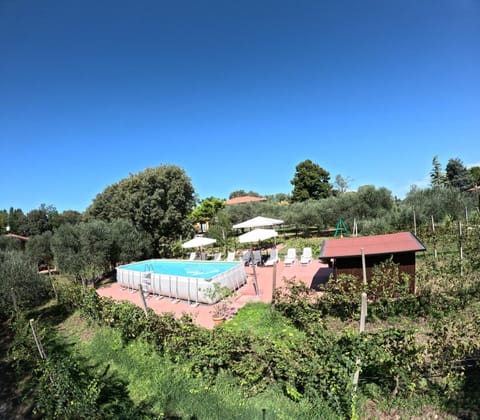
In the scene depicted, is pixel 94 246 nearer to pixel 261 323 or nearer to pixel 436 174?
pixel 261 323

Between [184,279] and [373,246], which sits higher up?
[373,246]

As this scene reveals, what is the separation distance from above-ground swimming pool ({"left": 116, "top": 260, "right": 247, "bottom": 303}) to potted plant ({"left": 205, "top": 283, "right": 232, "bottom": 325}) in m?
0.22

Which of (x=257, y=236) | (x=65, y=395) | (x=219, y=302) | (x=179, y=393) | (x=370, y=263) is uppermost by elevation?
(x=257, y=236)

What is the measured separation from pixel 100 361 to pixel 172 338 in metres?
2.58

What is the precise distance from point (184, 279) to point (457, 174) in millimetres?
56767

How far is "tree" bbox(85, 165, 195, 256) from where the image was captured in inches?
786

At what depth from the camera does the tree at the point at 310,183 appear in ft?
145

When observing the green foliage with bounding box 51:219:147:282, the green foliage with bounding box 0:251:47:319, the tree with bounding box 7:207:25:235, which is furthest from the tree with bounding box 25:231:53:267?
the tree with bounding box 7:207:25:235

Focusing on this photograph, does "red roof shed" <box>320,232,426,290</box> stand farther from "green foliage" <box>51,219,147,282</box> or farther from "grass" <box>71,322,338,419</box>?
"green foliage" <box>51,219,147,282</box>

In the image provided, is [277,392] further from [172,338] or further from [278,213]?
[278,213]

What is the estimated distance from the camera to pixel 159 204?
20.5 metres

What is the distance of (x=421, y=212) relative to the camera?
19.6m

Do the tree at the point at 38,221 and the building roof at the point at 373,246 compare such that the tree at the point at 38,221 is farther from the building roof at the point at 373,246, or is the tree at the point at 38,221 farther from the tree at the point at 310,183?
the building roof at the point at 373,246

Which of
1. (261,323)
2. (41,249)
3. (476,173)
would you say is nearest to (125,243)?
(41,249)
